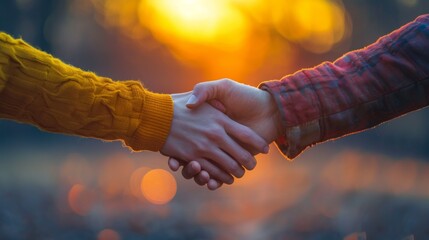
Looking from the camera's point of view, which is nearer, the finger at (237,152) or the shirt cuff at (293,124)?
the shirt cuff at (293,124)

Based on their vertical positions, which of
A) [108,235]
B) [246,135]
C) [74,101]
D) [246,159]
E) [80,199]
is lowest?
[108,235]

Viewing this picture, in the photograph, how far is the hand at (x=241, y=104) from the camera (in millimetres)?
3590

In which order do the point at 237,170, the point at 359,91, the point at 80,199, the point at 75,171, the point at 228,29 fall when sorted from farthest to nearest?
the point at 228,29 → the point at 75,171 → the point at 80,199 → the point at 237,170 → the point at 359,91

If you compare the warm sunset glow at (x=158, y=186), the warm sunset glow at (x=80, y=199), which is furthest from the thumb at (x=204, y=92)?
the warm sunset glow at (x=158, y=186)

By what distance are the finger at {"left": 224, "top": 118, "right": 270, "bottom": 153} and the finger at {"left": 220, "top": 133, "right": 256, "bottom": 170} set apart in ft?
0.13

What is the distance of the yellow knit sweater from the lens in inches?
124

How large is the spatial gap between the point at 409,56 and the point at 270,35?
29.7 feet

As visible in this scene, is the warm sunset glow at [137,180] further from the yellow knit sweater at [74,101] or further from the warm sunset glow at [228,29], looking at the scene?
the yellow knit sweater at [74,101]

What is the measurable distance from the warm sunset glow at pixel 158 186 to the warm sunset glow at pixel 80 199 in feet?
2.16

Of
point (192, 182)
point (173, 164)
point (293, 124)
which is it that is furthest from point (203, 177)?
point (192, 182)

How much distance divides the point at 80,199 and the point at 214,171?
3.68 m

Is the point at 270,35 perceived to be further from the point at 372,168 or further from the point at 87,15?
the point at 372,168

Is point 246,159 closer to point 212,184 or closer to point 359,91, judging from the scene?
point 212,184

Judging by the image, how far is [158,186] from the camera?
8.27 m
